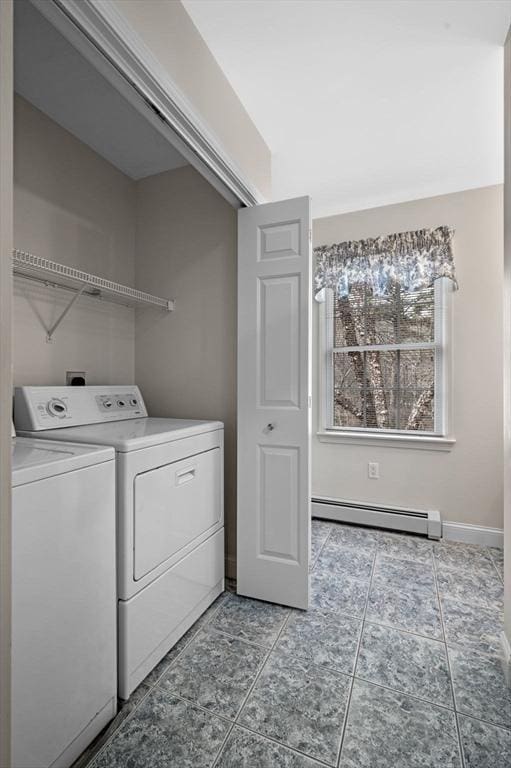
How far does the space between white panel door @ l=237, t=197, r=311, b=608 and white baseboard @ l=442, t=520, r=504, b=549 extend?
153cm

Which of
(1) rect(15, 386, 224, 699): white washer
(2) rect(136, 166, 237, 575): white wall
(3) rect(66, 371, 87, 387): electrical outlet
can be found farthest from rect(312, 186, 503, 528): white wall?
(3) rect(66, 371, 87, 387): electrical outlet

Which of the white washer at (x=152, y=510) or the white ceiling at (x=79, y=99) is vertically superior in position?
the white ceiling at (x=79, y=99)

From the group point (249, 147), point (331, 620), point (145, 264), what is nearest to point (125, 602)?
point (331, 620)

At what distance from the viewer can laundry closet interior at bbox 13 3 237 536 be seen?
5.72ft

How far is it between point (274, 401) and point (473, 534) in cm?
202

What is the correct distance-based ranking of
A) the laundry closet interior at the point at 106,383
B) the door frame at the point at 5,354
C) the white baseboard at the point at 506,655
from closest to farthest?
the door frame at the point at 5,354 < the laundry closet interior at the point at 106,383 < the white baseboard at the point at 506,655

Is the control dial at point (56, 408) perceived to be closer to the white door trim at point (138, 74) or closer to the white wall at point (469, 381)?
the white door trim at point (138, 74)

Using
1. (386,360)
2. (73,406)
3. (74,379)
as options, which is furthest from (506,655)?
(74,379)

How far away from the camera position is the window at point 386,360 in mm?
2967

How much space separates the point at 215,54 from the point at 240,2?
0.25m

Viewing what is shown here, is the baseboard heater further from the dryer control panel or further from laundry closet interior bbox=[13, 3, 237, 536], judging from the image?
the dryer control panel

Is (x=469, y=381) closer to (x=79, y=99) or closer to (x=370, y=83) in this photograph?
(x=370, y=83)

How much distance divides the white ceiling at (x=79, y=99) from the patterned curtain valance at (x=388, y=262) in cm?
149

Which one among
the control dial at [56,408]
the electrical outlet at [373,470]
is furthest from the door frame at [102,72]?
the electrical outlet at [373,470]
